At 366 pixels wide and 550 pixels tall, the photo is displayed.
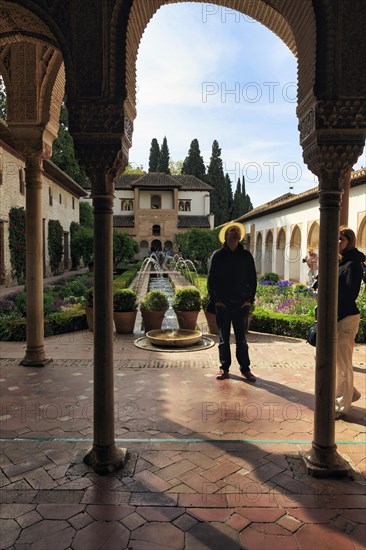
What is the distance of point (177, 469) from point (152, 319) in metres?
5.19

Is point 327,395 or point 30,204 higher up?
point 30,204

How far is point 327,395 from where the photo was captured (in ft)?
10.7

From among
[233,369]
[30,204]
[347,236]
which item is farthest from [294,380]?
[30,204]

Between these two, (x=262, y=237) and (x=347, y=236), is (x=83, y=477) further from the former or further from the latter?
(x=262, y=237)

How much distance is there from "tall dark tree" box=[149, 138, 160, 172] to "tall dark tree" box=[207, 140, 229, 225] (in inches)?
502

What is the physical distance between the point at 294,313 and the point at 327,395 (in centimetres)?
643

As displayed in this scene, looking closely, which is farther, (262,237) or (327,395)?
(262,237)

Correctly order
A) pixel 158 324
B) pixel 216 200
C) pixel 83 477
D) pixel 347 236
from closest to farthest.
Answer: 1. pixel 83 477
2. pixel 347 236
3. pixel 158 324
4. pixel 216 200

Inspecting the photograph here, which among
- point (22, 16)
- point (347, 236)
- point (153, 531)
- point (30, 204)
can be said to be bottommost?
point (153, 531)

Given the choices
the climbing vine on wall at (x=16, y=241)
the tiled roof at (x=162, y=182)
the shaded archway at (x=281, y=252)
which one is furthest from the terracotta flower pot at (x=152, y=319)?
the tiled roof at (x=162, y=182)

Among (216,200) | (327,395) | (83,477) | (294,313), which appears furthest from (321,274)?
(216,200)

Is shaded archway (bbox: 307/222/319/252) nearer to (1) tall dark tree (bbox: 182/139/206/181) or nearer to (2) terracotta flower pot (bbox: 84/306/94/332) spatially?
(2) terracotta flower pot (bbox: 84/306/94/332)

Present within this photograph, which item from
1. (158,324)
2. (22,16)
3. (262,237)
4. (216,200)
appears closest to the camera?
(22,16)

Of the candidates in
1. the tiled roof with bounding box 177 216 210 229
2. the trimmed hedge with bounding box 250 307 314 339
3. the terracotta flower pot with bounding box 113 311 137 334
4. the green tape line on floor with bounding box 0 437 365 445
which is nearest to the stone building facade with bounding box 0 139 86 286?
the terracotta flower pot with bounding box 113 311 137 334
